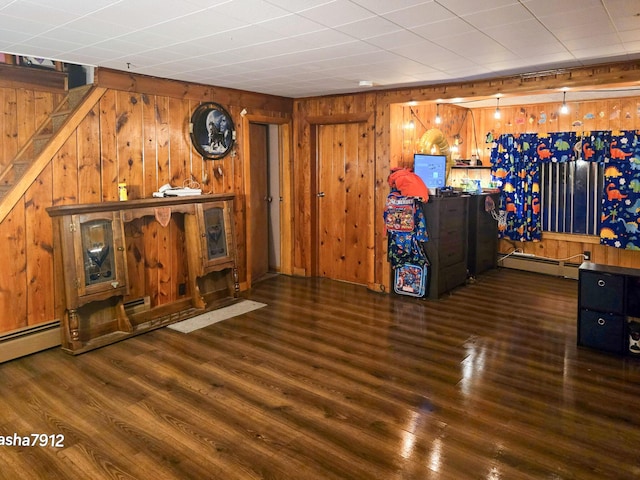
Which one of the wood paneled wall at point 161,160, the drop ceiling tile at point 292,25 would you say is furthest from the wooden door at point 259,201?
the drop ceiling tile at point 292,25

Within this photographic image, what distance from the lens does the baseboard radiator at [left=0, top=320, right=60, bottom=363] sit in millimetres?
3828

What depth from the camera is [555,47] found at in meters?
3.67

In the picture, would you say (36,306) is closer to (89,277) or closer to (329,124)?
(89,277)

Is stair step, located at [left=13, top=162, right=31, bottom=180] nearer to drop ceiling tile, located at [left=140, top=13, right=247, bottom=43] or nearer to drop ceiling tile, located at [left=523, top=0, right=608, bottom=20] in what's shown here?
drop ceiling tile, located at [left=140, top=13, right=247, bottom=43]

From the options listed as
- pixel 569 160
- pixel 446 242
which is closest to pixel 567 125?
pixel 569 160

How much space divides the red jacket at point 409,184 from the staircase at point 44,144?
3158 mm

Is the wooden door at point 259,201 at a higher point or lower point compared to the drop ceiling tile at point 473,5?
lower

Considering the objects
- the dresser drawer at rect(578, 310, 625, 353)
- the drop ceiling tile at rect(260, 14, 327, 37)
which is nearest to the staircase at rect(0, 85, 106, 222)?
the drop ceiling tile at rect(260, 14, 327, 37)

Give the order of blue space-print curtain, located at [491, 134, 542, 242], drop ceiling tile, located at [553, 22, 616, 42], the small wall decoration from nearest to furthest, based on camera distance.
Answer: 1. drop ceiling tile, located at [553, 22, 616, 42]
2. the small wall decoration
3. blue space-print curtain, located at [491, 134, 542, 242]

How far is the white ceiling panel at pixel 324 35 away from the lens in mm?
2725

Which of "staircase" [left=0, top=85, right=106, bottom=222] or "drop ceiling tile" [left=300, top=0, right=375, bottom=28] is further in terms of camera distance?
"staircase" [left=0, top=85, right=106, bottom=222]

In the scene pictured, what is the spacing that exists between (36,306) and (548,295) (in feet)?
17.7

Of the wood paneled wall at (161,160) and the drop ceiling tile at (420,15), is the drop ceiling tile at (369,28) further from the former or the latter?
the wood paneled wall at (161,160)

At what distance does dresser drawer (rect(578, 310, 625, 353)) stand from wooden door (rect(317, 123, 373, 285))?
2732mm
